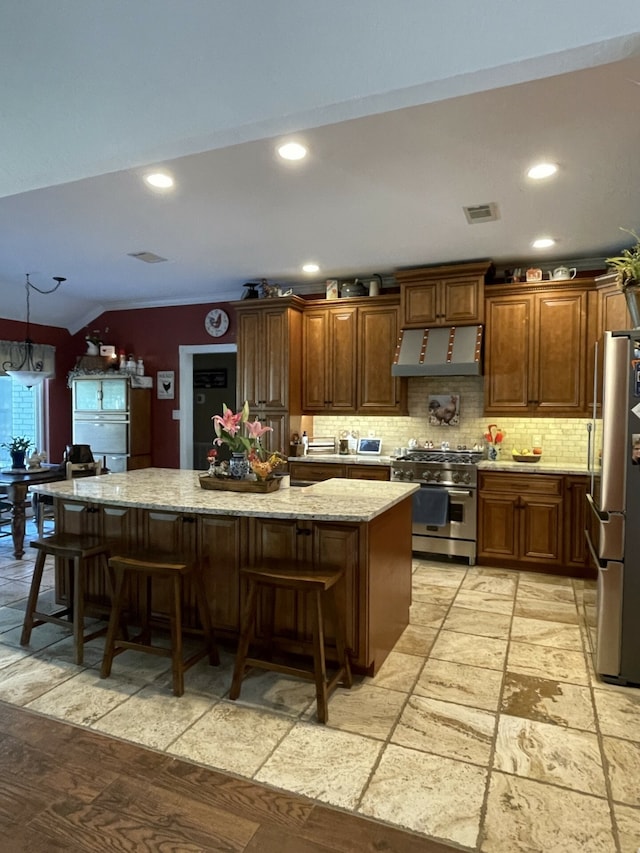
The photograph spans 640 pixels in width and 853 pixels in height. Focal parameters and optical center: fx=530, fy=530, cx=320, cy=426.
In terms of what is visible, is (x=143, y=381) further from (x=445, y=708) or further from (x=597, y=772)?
(x=597, y=772)

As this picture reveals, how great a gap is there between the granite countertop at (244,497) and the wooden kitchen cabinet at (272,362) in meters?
1.97

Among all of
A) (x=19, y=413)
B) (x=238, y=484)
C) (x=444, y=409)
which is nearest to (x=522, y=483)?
(x=444, y=409)

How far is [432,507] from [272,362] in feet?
7.14

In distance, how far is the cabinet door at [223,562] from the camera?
2.90 m

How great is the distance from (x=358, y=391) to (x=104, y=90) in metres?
3.73

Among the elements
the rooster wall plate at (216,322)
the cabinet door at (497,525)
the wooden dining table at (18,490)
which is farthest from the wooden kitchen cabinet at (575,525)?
the wooden dining table at (18,490)

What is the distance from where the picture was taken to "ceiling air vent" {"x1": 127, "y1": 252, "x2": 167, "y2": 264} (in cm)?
472

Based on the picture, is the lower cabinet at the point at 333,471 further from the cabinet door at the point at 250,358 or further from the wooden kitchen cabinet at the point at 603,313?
the wooden kitchen cabinet at the point at 603,313

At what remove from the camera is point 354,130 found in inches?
100

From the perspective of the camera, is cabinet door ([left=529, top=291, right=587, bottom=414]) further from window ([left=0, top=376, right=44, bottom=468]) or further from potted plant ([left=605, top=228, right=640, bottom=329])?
window ([left=0, top=376, right=44, bottom=468])

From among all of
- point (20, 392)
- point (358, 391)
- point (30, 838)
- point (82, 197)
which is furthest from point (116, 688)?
point (20, 392)

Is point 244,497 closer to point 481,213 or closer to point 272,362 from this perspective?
point 481,213

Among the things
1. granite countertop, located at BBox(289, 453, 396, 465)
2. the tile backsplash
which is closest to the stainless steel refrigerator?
the tile backsplash

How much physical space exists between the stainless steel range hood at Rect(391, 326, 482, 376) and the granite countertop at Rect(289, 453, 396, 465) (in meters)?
0.85
